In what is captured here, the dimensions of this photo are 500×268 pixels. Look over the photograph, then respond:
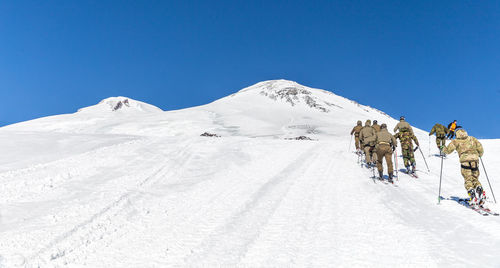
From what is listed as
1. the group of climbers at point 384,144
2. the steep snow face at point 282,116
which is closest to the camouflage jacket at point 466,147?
the group of climbers at point 384,144

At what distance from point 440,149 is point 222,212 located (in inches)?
304

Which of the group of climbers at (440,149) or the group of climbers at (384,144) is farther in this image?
the group of climbers at (384,144)

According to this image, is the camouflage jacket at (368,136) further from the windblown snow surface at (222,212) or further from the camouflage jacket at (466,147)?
the camouflage jacket at (466,147)

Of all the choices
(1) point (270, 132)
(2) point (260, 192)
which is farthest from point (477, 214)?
(1) point (270, 132)

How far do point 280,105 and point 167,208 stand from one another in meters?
67.4

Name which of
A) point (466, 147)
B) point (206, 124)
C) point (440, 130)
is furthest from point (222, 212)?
point (206, 124)

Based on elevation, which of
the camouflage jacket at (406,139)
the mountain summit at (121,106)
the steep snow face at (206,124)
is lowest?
the camouflage jacket at (406,139)

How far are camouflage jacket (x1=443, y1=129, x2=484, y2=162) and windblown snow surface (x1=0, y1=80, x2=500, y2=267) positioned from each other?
1194 millimetres

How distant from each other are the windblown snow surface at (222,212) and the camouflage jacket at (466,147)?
119 cm

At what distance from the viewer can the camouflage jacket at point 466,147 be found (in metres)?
7.25

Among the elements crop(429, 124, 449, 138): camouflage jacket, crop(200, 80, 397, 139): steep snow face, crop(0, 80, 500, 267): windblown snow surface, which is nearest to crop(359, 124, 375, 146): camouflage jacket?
crop(0, 80, 500, 267): windblown snow surface

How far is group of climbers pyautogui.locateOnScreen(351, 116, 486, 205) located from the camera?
7.10m

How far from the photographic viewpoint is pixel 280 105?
72.7 metres

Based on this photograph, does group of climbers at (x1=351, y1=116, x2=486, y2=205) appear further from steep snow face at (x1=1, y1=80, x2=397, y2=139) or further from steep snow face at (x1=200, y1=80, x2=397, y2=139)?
steep snow face at (x1=200, y1=80, x2=397, y2=139)
